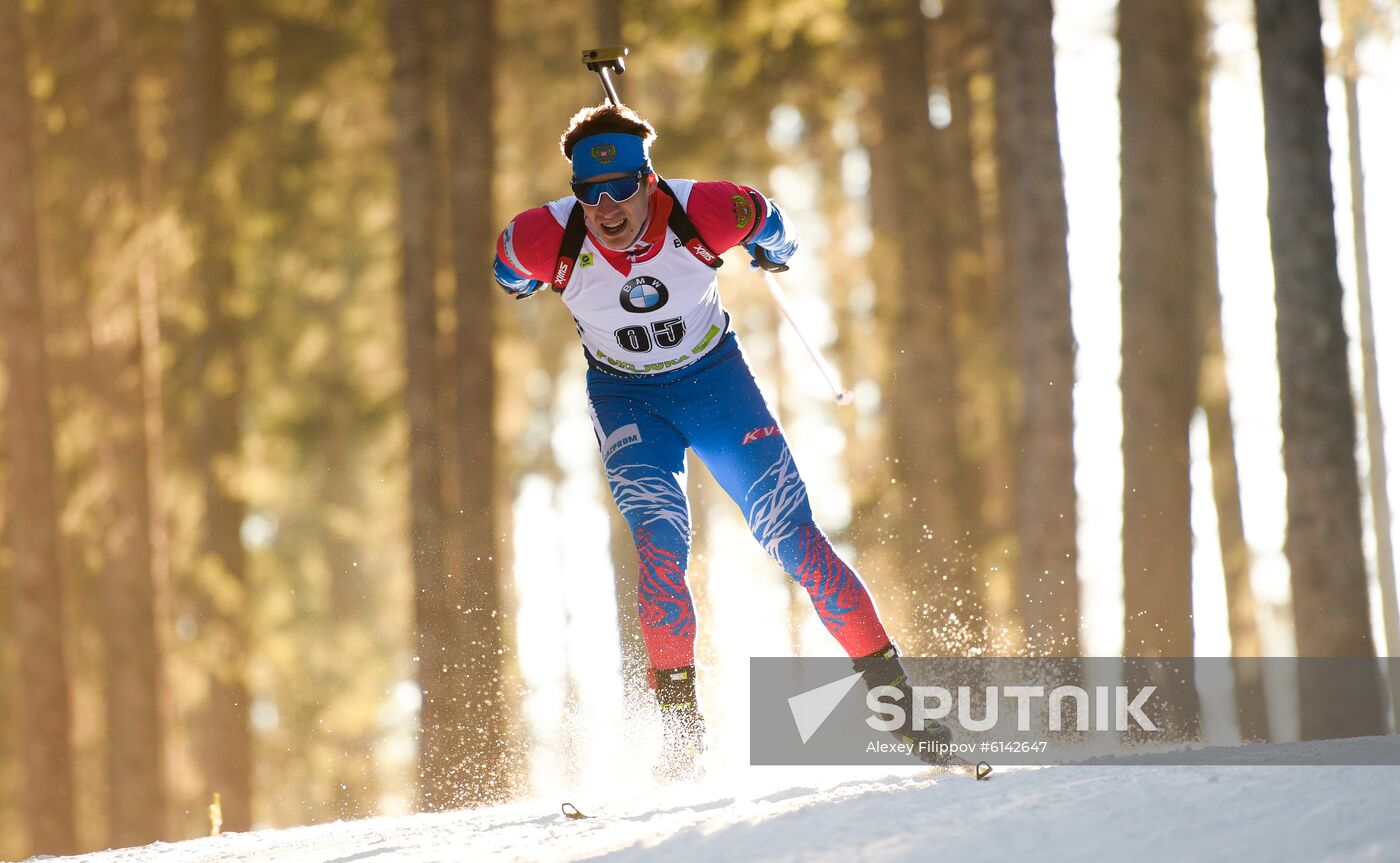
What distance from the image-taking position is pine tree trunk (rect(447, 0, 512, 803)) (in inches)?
395

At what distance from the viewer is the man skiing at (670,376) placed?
183 inches

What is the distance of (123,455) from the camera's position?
12.6m

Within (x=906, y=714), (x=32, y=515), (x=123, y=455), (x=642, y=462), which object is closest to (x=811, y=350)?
(x=642, y=462)

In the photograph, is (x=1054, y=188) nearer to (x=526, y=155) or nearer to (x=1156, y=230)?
(x=1156, y=230)

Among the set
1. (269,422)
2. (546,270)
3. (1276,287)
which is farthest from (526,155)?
(546,270)

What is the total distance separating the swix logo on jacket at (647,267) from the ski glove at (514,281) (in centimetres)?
3

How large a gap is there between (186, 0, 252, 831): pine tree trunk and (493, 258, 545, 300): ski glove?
33.9 ft

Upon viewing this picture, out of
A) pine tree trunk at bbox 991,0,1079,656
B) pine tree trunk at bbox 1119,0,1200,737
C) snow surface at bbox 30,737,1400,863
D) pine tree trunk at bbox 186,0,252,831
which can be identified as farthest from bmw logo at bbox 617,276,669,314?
pine tree trunk at bbox 186,0,252,831

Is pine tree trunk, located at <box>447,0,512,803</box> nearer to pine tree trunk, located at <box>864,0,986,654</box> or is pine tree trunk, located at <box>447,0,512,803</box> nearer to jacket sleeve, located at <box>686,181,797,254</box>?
pine tree trunk, located at <box>864,0,986,654</box>

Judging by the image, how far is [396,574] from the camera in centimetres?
1775

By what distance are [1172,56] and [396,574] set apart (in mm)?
11833

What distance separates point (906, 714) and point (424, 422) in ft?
22.0

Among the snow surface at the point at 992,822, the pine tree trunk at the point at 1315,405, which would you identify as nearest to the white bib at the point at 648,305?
the snow surface at the point at 992,822

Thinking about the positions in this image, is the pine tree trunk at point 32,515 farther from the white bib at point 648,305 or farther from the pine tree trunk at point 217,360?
the white bib at point 648,305
